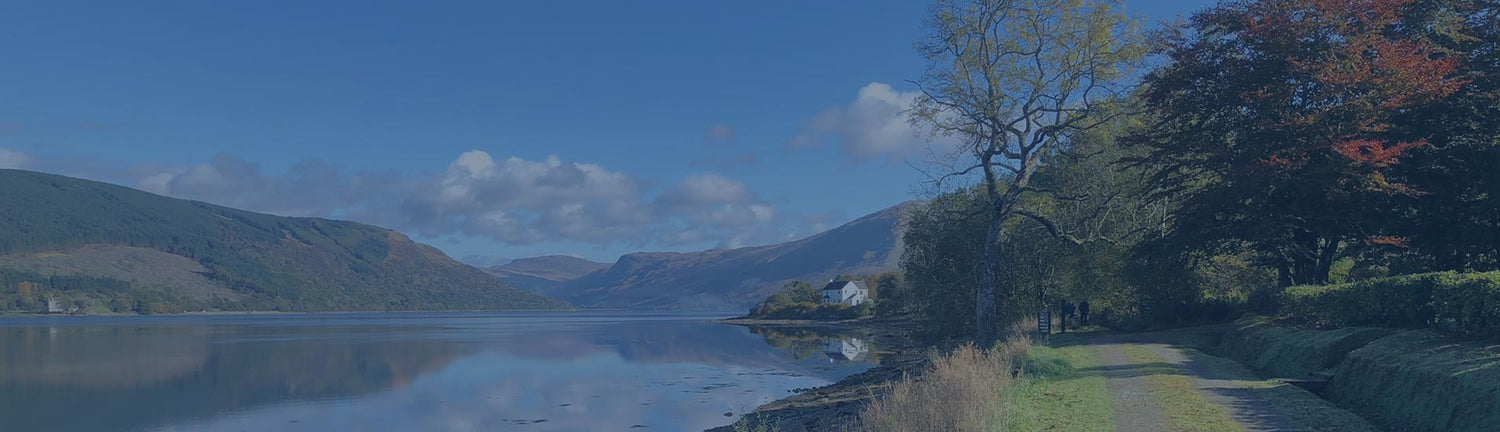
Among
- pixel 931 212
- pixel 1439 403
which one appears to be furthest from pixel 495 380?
pixel 1439 403

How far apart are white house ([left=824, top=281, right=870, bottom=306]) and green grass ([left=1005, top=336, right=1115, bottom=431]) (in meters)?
A: 133

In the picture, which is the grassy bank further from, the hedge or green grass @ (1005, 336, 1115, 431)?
green grass @ (1005, 336, 1115, 431)

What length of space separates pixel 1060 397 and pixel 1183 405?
1.92 meters

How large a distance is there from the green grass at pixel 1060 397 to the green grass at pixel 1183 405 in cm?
77

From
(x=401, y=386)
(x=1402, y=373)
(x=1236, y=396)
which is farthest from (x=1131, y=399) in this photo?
(x=401, y=386)

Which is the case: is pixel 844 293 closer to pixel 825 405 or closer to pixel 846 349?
pixel 846 349

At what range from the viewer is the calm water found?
30.0m

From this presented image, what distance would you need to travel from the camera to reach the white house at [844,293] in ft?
505

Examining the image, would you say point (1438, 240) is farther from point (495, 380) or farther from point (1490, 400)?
point (495, 380)

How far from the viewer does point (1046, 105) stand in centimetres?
2859

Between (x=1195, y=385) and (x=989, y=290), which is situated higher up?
(x=989, y=290)

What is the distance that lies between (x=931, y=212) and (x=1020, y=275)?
459 cm

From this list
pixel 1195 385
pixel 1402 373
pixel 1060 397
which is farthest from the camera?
pixel 1195 385

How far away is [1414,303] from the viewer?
1723cm
